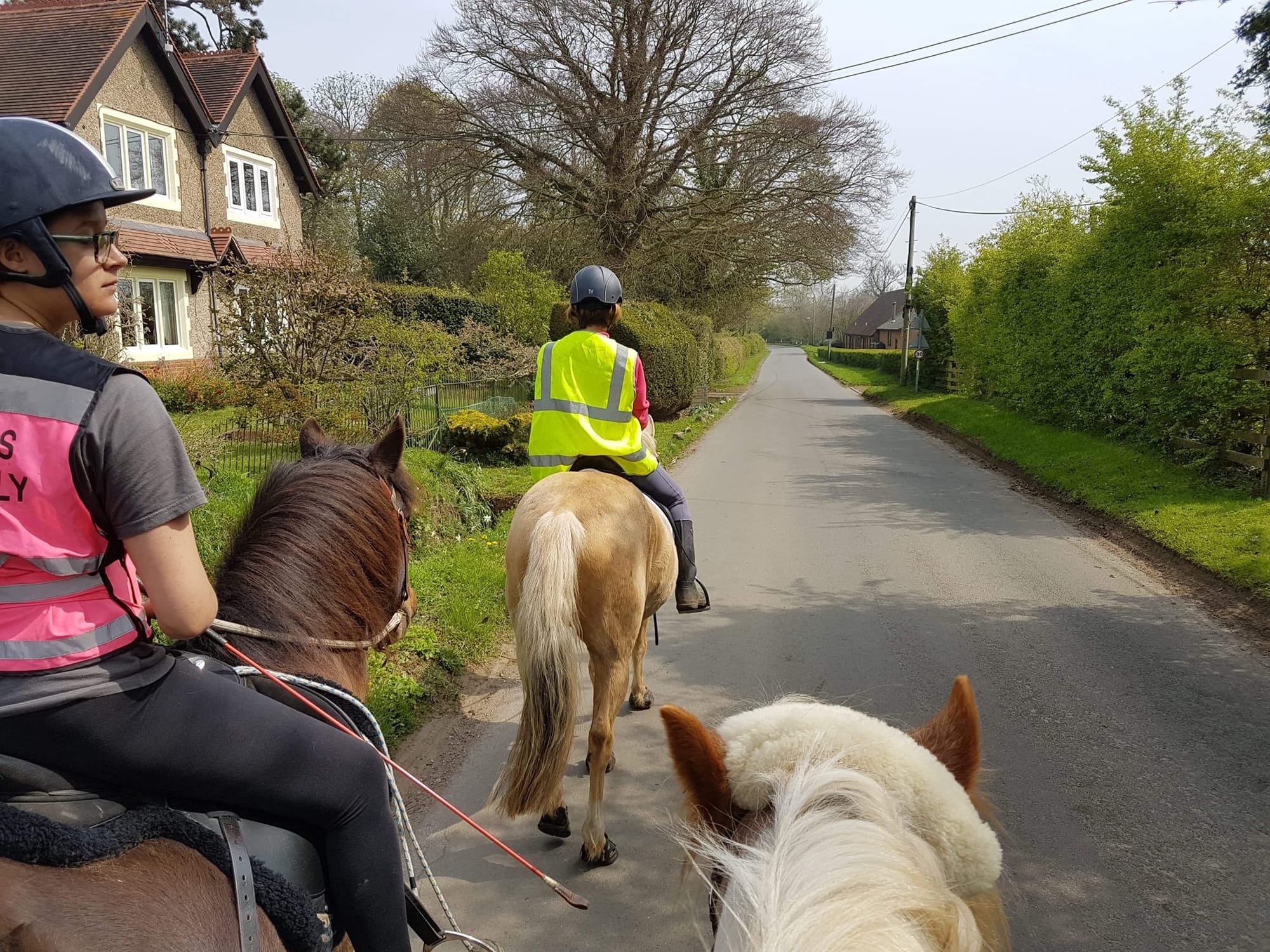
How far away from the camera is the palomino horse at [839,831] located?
1.12 metres

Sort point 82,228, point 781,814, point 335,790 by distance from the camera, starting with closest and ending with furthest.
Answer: point 781,814
point 82,228
point 335,790

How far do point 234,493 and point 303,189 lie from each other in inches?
947

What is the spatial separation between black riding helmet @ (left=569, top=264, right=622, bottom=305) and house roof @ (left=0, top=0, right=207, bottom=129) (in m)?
18.6

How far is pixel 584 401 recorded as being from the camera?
455 centimetres

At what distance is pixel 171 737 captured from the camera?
1.54 m

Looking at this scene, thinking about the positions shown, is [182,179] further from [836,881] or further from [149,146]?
[836,881]

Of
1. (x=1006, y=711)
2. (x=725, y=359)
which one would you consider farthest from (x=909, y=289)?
(x=1006, y=711)

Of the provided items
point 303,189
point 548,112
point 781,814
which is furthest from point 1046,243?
point 303,189

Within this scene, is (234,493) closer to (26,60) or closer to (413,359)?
(413,359)

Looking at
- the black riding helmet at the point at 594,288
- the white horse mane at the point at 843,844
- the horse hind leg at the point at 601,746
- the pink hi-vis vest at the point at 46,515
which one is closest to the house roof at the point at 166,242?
the black riding helmet at the point at 594,288

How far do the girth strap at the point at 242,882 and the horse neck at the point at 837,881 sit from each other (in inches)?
35.0

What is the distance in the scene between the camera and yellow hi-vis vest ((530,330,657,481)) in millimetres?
4496

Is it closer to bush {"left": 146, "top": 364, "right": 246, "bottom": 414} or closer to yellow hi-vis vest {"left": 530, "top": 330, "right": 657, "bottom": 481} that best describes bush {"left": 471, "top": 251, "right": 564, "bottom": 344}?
bush {"left": 146, "top": 364, "right": 246, "bottom": 414}

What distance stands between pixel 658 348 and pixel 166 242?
40.8ft
